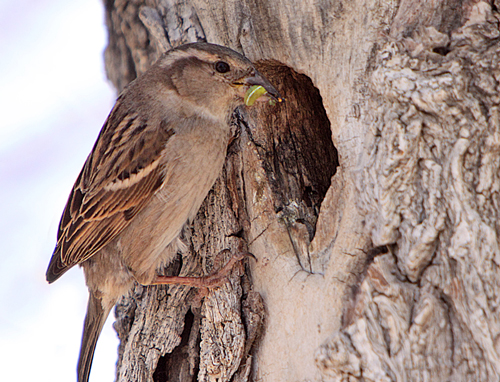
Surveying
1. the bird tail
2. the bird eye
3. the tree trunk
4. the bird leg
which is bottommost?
the bird tail

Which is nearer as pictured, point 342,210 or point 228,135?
point 342,210

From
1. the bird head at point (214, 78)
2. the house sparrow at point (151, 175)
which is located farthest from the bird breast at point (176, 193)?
the bird head at point (214, 78)

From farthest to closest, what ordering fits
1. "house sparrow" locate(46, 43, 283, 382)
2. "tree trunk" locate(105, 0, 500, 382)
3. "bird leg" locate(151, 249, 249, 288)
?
→ "house sparrow" locate(46, 43, 283, 382), "bird leg" locate(151, 249, 249, 288), "tree trunk" locate(105, 0, 500, 382)

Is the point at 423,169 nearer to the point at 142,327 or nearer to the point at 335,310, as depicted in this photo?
the point at 335,310

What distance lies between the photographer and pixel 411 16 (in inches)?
60.4

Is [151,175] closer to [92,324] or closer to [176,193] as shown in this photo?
[176,193]

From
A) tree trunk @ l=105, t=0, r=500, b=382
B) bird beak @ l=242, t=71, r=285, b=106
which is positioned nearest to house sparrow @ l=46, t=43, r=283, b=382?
bird beak @ l=242, t=71, r=285, b=106

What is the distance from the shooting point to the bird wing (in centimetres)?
196

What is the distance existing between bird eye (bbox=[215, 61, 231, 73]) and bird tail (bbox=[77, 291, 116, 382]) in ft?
3.38

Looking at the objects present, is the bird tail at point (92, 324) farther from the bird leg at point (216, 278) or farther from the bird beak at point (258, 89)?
the bird beak at point (258, 89)

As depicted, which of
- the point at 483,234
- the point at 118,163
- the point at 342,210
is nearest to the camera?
the point at 483,234

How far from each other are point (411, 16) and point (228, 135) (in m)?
0.84

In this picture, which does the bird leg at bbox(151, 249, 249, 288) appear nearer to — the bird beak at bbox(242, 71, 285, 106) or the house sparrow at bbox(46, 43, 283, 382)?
the house sparrow at bbox(46, 43, 283, 382)

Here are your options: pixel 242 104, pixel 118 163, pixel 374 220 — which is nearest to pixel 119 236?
pixel 118 163
